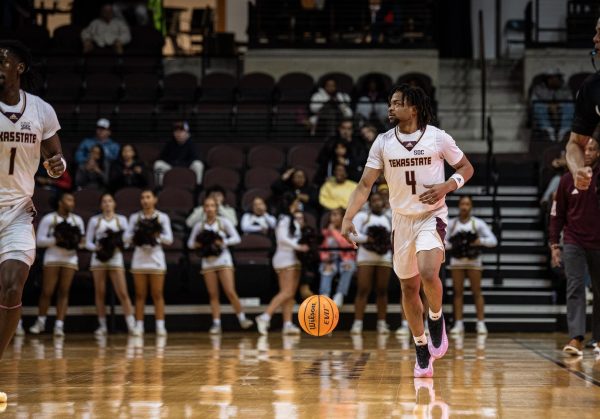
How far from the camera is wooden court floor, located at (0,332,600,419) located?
634 cm

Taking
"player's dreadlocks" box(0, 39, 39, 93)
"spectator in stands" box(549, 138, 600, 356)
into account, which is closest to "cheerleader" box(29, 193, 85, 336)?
"spectator in stands" box(549, 138, 600, 356)

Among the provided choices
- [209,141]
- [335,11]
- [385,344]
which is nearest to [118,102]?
[209,141]

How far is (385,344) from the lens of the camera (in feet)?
41.8

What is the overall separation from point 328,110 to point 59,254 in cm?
620

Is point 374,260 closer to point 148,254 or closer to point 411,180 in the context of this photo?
point 148,254

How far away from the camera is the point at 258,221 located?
53.2ft

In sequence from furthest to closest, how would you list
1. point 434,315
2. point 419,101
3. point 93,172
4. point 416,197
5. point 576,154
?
1. point 93,172
2. point 434,315
3. point 419,101
4. point 416,197
5. point 576,154

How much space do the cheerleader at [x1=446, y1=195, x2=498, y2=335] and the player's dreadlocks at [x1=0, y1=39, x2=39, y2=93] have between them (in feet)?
28.1

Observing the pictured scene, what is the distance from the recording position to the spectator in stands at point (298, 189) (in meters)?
16.4

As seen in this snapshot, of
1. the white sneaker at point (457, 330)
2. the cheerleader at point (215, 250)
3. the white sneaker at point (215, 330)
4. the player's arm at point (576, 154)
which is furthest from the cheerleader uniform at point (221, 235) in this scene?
the player's arm at point (576, 154)

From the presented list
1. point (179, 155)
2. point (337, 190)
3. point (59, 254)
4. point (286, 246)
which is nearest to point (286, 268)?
point (286, 246)

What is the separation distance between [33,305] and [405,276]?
364 inches

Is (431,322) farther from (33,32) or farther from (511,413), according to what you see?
(33,32)

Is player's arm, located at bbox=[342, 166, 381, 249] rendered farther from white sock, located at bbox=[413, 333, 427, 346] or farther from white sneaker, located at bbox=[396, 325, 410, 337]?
white sneaker, located at bbox=[396, 325, 410, 337]
